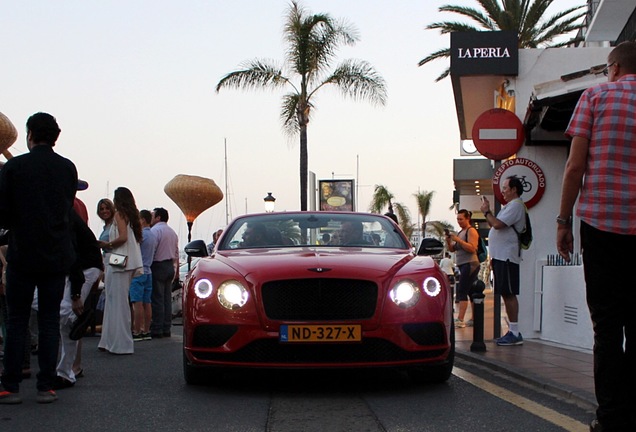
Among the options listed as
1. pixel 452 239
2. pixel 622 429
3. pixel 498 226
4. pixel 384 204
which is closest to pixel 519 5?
pixel 452 239

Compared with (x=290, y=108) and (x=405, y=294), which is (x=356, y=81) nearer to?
(x=290, y=108)

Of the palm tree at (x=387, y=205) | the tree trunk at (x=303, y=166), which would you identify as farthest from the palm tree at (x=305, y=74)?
the palm tree at (x=387, y=205)

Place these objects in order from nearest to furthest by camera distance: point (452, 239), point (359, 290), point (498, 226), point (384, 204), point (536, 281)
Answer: point (359, 290) < point (498, 226) < point (536, 281) < point (452, 239) < point (384, 204)

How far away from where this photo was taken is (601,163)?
192 inches

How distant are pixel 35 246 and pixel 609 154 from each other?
361cm

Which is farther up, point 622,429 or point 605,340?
point 605,340

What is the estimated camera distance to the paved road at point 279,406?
552 centimetres

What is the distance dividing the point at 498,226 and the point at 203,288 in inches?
182

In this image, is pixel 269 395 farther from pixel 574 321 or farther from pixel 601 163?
pixel 574 321

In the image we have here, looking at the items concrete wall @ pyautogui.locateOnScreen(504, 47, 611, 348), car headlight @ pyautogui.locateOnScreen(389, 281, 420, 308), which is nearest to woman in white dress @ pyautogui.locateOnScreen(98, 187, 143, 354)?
car headlight @ pyautogui.locateOnScreen(389, 281, 420, 308)

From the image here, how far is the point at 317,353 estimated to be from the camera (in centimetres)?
671

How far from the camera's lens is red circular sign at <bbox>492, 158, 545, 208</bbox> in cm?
1243

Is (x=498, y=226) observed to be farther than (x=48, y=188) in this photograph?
Yes

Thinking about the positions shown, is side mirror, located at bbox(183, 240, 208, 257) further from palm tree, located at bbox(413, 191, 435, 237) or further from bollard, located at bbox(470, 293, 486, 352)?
palm tree, located at bbox(413, 191, 435, 237)
